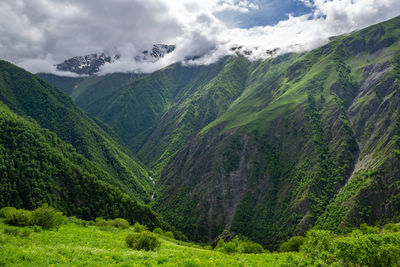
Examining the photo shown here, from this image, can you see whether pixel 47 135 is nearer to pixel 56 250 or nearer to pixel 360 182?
pixel 56 250

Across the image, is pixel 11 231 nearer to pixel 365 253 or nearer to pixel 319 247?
pixel 319 247

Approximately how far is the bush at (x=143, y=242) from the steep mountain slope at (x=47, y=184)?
340 feet

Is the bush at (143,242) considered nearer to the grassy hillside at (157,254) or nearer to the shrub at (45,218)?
the grassy hillside at (157,254)

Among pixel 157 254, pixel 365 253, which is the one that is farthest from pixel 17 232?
pixel 365 253

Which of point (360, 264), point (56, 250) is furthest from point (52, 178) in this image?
point (360, 264)

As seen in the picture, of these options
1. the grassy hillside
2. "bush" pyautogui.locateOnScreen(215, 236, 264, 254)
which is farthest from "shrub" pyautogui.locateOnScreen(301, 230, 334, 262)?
"bush" pyautogui.locateOnScreen(215, 236, 264, 254)

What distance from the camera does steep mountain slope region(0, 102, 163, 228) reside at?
116 metres

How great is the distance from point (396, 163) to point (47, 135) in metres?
242

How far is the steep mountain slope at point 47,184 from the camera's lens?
380 ft

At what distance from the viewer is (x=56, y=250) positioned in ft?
74.4

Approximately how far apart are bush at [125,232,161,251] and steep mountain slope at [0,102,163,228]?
340ft

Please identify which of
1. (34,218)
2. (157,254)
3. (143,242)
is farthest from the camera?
(34,218)

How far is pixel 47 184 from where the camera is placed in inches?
4889

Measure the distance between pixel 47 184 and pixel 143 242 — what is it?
117202 millimetres
